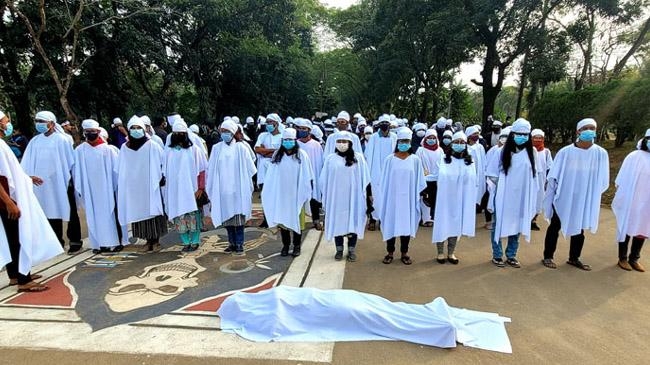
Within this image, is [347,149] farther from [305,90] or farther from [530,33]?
[305,90]

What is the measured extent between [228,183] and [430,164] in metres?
3.64

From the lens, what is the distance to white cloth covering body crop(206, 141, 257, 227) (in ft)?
19.4

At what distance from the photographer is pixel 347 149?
18.3 feet

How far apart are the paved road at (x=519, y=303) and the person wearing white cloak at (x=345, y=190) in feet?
1.79

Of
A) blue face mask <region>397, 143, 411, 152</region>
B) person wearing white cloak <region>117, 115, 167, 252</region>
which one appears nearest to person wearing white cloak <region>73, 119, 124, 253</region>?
person wearing white cloak <region>117, 115, 167, 252</region>

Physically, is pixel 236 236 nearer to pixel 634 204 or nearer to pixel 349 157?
pixel 349 157

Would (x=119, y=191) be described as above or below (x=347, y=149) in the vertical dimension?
below

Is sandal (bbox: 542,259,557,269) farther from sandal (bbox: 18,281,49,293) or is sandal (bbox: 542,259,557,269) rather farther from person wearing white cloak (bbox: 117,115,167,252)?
sandal (bbox: 18,281,49,293)

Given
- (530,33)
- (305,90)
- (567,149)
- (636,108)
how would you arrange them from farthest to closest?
(305,90)
(530,33)
(636,108)
(567,149)

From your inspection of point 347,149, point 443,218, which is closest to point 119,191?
point 347,149

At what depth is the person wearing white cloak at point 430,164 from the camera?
588 centimetres

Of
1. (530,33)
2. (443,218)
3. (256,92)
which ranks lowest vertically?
(443,218)

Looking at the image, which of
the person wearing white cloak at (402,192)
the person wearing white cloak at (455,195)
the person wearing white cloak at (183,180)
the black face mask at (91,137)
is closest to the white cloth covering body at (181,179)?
the person wearing white cloak at (183,180)

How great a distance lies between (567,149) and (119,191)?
6.40m
